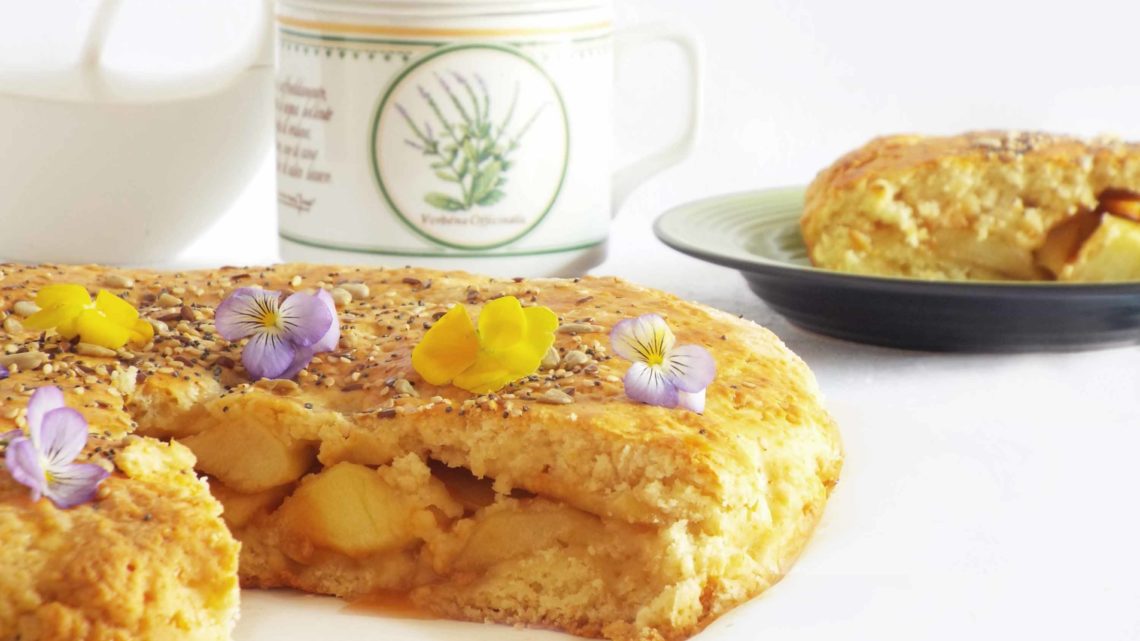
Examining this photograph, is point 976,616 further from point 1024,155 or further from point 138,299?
point 1024,155

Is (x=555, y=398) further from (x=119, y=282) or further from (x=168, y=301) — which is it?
(x=119, y=282)

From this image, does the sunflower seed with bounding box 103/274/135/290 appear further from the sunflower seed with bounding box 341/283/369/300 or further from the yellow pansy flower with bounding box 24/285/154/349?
the sunflower seed with bounding box 341/283/369/300

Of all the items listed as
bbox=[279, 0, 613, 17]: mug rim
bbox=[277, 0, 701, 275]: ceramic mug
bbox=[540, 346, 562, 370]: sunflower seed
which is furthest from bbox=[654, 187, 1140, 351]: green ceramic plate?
bbox=[540, 346, 562, 370]: sunflower seed

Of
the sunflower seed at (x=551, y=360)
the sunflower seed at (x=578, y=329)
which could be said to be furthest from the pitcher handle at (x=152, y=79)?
the sunflower seed at (x=551, y=360)

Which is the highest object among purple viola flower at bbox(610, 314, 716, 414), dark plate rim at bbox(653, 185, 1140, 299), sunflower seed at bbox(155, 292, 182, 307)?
purple viola flower at bbox(610, 314, 716, 414)

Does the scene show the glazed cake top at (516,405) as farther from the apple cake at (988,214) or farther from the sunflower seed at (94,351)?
the apple cake at (988,214)

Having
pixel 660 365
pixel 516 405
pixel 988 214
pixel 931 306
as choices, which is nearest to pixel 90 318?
pixel 516 405
